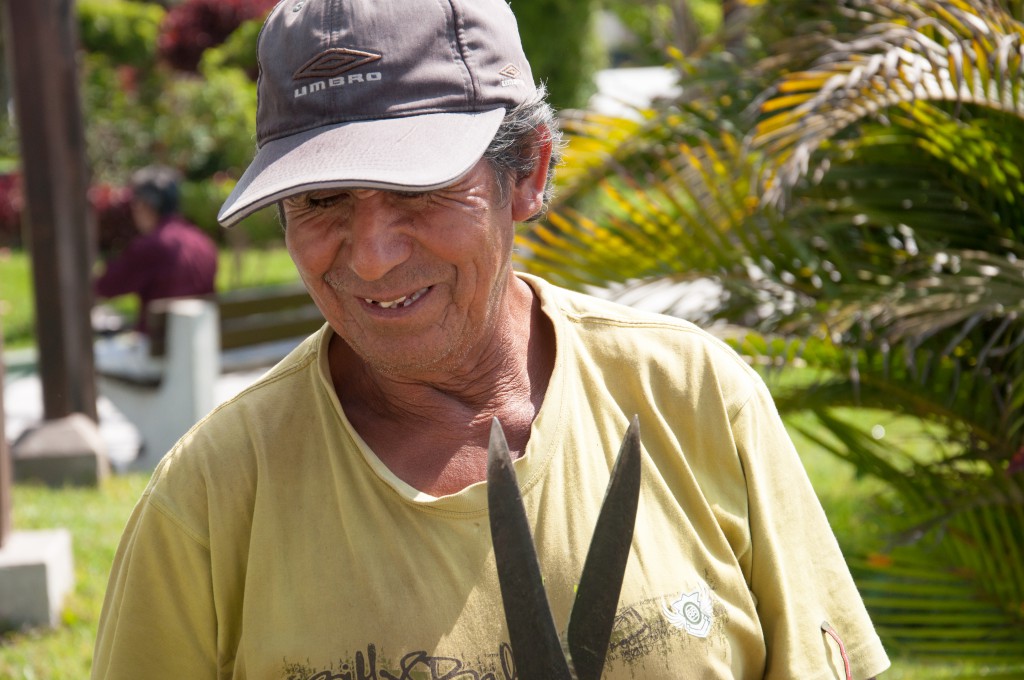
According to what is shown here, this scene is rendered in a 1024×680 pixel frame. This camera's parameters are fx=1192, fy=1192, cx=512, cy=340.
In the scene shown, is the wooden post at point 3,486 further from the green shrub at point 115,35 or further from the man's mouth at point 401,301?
the green shrub at point 115,35

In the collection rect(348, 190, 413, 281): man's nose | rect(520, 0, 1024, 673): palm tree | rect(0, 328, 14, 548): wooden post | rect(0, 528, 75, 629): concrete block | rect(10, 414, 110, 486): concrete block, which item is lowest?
rect(10, 414, 110, 486): concrete block

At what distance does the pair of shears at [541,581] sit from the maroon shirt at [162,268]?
7463 millimetres

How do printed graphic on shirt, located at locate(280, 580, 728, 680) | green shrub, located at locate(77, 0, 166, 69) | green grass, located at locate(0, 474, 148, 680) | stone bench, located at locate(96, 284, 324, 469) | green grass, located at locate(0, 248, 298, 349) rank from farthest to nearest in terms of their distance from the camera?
1. green shrub, located at locate(77, 0, 166, 69)
2. green grass, located at locate(0, 248, 298, 349)
3. stone bench, located at locate(96, 284, 324, 469)
4. green grass, located at locate(0, 474, 148, 680)
5. printed graphic on shirt, located at locate(280, 580, 728, 680)

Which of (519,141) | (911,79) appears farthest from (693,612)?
(911,79)

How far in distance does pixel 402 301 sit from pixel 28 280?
1238 cm

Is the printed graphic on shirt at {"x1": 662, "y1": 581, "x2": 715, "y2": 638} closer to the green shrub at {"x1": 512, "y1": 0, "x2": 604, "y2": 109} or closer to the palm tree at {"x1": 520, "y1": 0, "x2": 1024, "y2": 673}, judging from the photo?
the palm tree at {"x1": 520, "y1": 0, "x2": 1024, "y2": 673}

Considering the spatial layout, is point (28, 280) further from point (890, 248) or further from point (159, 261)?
point (890, 248)

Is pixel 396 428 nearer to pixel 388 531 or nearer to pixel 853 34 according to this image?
pixel 388 531

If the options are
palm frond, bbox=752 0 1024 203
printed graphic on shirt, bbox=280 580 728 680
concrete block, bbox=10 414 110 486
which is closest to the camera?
printed graphic on shirt, bbox=280 580 728 680

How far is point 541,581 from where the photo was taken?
1454 millimetres

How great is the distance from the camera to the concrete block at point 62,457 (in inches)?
270

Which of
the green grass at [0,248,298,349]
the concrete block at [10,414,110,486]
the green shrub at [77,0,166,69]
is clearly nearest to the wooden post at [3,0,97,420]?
the concrete block at [10,414,110,486]

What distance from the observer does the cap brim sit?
144 centimetres

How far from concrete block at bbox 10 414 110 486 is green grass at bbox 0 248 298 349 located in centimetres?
478
